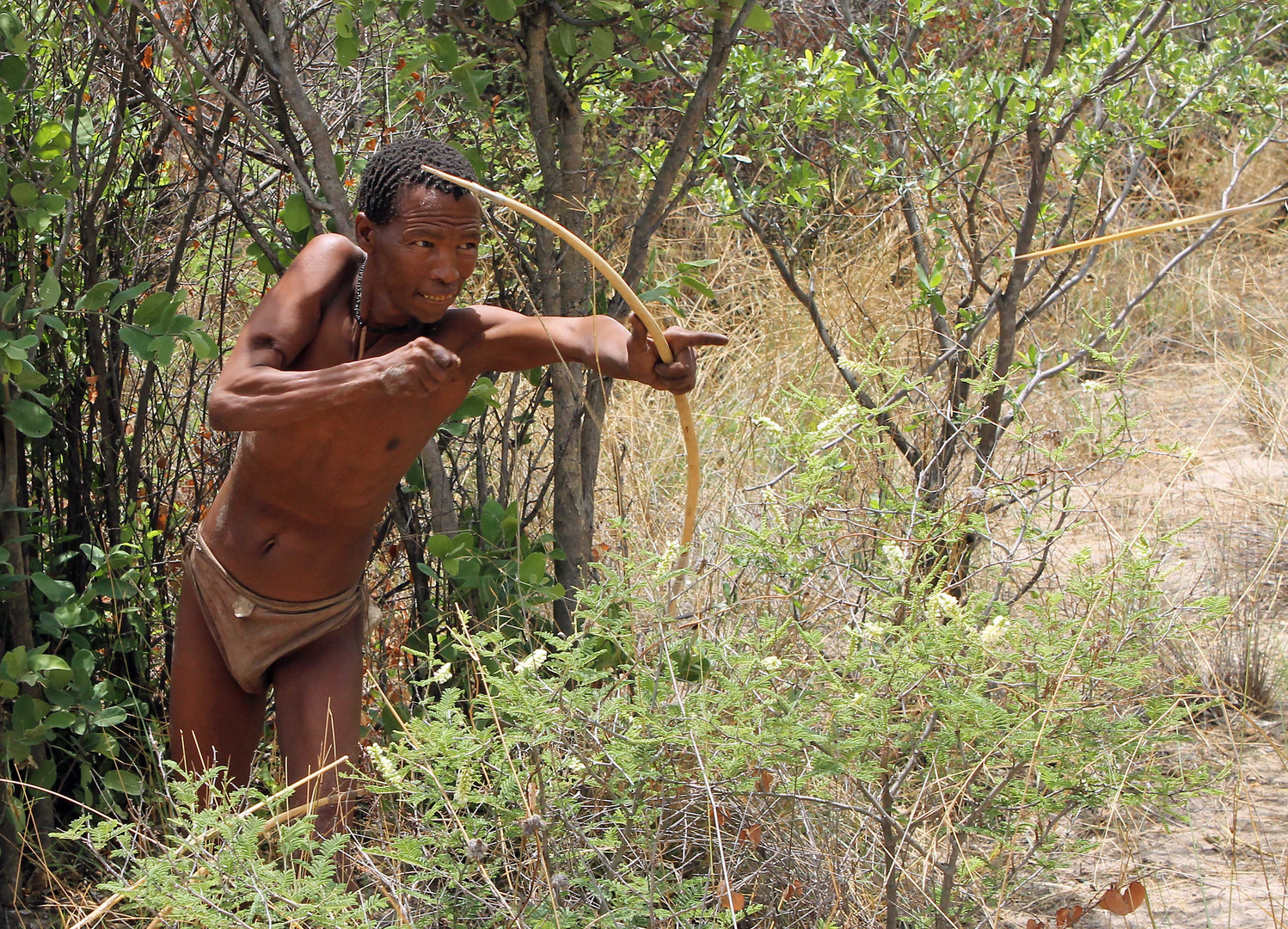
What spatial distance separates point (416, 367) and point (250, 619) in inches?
30.1

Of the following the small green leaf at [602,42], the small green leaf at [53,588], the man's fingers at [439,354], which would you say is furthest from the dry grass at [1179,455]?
the small green leaf at [53,588]

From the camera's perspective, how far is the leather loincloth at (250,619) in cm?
261

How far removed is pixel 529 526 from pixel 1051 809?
238cm

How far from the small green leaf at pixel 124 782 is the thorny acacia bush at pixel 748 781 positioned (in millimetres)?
843

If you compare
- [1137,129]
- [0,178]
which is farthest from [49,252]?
[1137,129]

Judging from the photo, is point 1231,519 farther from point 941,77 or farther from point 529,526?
point 529,526

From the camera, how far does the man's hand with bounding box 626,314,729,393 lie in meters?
2.32

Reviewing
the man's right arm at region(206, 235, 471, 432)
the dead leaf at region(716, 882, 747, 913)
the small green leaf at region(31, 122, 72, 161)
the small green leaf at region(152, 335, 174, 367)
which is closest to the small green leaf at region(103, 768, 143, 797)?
the small green leaf at region(152, 335, 174, 367)

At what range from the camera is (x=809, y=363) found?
229 inches

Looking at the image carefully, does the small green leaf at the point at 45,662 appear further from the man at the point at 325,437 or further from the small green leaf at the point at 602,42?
the small green leaf at the point at 602,42

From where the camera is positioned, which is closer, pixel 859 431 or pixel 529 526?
pixel 859 431

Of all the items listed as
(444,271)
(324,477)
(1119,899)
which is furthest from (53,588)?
(1119,899)

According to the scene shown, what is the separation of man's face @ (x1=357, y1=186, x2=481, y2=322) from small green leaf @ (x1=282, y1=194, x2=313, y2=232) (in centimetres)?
77

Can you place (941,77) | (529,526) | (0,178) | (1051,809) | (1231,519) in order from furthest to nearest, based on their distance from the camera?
(1231,519) → (529,526) → (941,77) → (0,178) → (1051,809)
